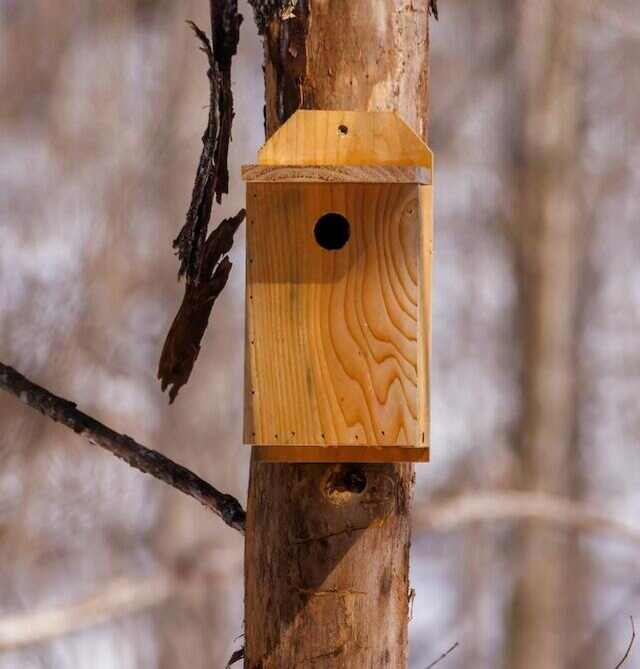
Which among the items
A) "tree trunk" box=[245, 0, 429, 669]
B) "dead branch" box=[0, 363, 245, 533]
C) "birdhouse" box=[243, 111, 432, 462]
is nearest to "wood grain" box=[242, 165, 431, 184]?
"birdhouse" box=[243, 111, 432, 462]

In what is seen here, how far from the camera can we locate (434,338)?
334 centimetres

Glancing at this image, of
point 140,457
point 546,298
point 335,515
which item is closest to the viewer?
point 335,515

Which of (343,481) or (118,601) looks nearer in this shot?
(343,481)

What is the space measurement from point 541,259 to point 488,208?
224 millimetres

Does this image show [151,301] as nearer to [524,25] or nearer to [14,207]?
[14,207]

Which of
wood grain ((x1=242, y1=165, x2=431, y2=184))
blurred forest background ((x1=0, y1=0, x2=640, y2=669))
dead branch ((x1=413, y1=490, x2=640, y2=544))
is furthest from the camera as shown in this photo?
dead branch ((x1=413, y1=490, x2=640, y2=544))

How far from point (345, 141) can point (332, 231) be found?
4.4 inches

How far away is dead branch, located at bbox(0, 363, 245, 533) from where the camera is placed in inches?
69.3

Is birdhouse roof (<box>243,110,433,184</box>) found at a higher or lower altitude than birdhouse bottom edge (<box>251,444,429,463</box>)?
higher

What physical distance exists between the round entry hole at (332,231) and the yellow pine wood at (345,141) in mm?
70

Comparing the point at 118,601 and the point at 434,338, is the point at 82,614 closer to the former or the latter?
the point at 118,601

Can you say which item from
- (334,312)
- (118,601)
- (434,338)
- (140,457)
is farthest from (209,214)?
(118,601)

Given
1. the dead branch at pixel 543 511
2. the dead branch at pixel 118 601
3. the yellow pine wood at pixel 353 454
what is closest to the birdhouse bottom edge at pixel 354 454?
the yellow pine wood at pixel 353 454

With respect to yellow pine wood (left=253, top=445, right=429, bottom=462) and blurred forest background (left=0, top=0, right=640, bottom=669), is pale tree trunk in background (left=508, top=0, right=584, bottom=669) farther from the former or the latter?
yellow pine wood (left=253, top=445, right=429, bottom=462)
